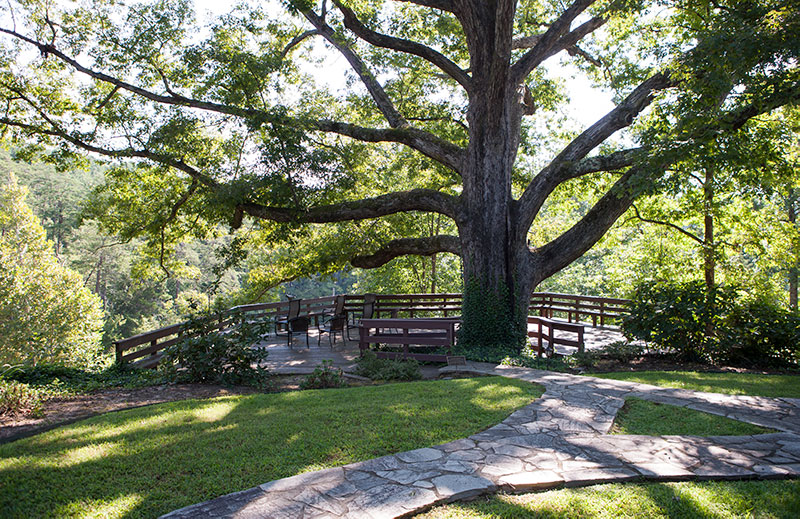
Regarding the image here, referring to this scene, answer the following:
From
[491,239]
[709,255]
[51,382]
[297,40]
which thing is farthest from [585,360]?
[297,40]

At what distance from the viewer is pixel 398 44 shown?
11.4 m

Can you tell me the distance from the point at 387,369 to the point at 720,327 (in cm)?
638

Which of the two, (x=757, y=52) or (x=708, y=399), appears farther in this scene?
(x=757, y=52)

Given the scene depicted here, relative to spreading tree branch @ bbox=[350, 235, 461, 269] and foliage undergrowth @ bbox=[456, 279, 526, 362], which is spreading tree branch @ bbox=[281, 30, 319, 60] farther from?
foliage undergrowth @ bbox=[456, 279, 526, 362]

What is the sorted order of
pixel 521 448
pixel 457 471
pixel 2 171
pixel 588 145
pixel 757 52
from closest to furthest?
pixel 457 471 → pixel 521 448 → pixel 757 52 → pixel 588 145 → pixel 2 171

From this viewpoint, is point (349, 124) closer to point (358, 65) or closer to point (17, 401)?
point (358, 65)

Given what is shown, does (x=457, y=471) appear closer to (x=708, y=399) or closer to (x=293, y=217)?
(x=708, y=399)

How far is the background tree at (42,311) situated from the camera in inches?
918

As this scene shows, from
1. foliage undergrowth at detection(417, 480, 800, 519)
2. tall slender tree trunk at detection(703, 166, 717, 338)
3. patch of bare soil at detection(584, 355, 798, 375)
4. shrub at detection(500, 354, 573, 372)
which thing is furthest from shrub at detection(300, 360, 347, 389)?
tall slender tree trunk at detection(703, 166, 717, 338)

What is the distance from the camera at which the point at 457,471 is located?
11.8 feet

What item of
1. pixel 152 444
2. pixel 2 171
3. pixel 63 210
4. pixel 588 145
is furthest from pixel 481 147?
pixel 63 210

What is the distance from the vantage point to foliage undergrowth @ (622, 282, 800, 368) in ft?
29.6

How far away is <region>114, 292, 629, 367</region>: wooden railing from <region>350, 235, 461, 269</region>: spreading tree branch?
3.86 ft

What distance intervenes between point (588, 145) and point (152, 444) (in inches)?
417
